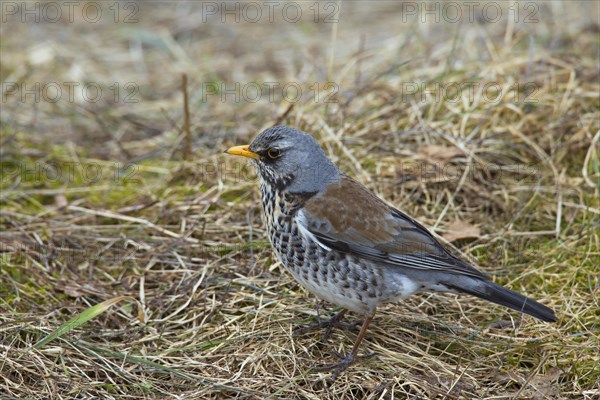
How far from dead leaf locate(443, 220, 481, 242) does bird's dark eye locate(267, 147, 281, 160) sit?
4.91 feet

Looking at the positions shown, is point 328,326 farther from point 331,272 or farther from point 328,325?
point 331,272

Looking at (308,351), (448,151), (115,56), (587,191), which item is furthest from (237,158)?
(115,56)

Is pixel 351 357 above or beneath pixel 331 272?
beneath

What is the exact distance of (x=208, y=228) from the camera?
5516mm

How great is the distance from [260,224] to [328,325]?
1.19 metres

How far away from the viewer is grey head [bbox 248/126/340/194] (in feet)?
15.3

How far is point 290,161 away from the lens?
4.66 metres

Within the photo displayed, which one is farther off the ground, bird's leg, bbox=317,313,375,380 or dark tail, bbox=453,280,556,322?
dark tail, bbox=453,280,556,322

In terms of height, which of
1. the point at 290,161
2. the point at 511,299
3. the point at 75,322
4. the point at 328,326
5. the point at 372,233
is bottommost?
the point at 328,326

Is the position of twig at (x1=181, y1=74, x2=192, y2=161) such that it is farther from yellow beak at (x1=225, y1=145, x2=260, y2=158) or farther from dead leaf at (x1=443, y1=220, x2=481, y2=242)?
dead leaf at (x1=443, y1=220, x2=481, y2=242)

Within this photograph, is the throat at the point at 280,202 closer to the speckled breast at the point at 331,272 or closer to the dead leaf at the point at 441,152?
the speckled breast at the point at 331,272

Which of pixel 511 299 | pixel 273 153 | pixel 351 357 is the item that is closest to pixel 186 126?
pixel 273 153

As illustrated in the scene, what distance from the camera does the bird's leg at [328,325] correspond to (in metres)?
4.57

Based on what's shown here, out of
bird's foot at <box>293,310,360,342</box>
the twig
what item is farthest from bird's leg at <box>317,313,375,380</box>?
the twig
